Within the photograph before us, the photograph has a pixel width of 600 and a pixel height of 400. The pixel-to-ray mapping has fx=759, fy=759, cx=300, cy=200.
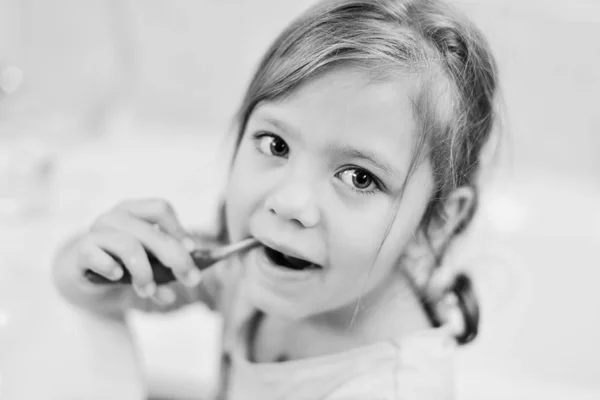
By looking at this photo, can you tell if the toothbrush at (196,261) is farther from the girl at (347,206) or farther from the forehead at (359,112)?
the forehead at (359,112)

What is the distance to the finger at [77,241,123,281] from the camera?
51 centimetres

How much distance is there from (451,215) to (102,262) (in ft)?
0.79

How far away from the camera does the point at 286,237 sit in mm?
458

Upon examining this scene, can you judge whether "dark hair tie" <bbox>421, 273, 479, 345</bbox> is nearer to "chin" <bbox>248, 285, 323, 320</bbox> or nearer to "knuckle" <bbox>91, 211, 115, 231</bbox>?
"chin" <bbox>248, 285, 323, 320</bbox>

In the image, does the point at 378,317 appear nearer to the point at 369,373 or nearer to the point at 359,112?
the point at 369,373

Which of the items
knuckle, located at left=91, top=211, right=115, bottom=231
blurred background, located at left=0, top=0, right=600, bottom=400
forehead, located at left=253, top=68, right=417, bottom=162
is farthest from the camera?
blurred background, located at left=0, top=0, right=600, bottom=400

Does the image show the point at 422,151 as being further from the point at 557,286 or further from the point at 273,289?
the point at 557,286

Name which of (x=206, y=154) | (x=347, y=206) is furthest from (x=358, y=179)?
(x=206, y=154)

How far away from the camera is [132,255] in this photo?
505 millimetres

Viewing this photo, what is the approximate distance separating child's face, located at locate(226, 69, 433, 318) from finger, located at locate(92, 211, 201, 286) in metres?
0.04

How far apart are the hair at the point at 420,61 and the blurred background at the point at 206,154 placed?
225 mm

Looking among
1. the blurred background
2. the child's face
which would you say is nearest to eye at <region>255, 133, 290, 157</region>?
the child's face

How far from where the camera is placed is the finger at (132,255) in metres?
0.50

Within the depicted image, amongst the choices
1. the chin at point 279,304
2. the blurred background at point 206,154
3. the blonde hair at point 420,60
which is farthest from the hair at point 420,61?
the blurred background at point 206,154
